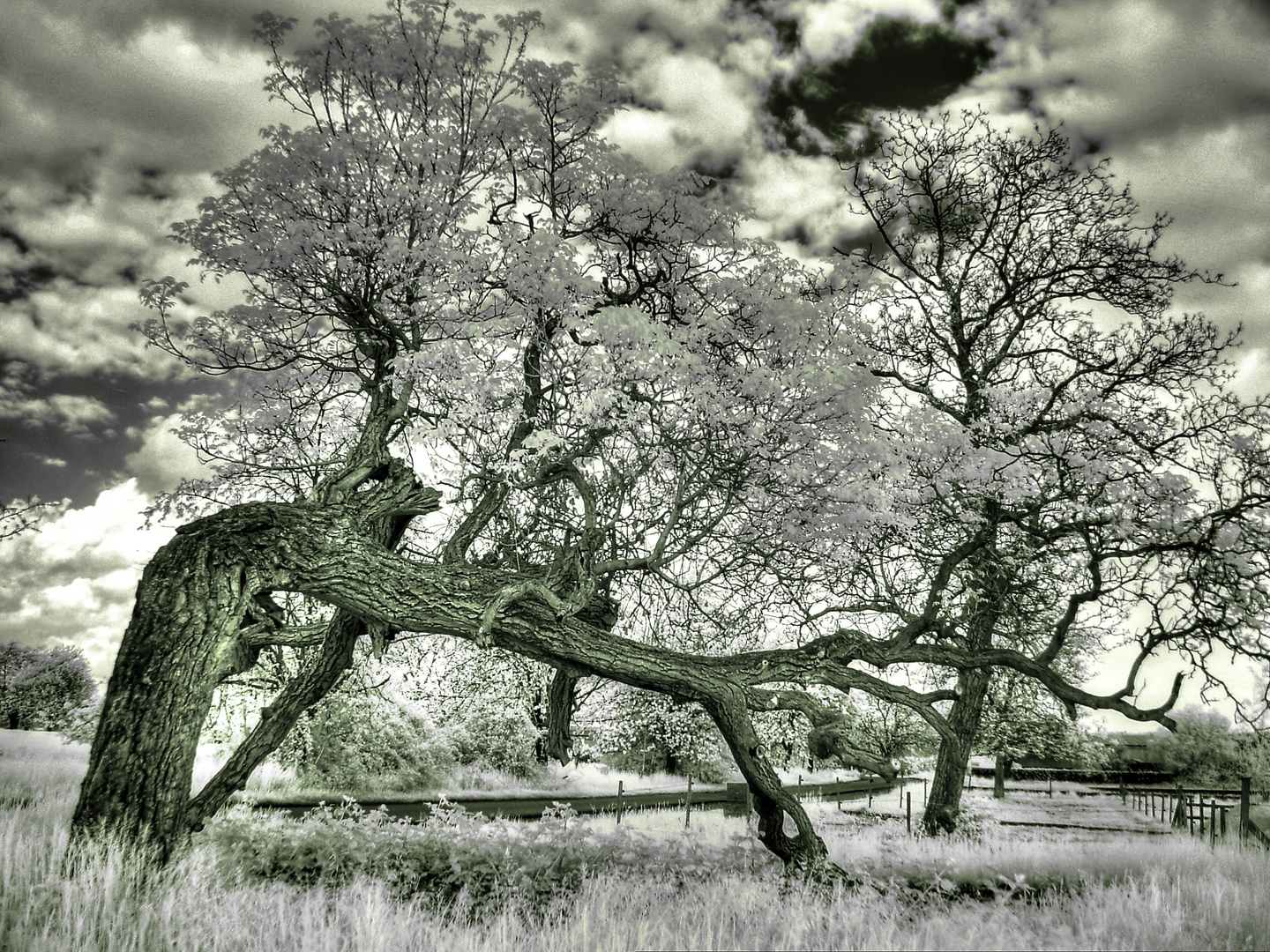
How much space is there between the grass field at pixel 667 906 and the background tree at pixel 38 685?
20668 millimetres

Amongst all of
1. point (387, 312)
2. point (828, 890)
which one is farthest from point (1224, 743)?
point (387, 312)

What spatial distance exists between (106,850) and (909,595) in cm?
1047

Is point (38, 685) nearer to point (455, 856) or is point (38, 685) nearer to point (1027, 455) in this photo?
point (455, 856)

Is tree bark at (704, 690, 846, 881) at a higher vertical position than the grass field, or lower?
higher

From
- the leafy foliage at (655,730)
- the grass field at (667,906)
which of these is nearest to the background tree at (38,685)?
the leafy foliage at (655,730)

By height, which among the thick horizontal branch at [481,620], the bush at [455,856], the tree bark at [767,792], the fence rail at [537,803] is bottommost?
the fence rail at [537,803]

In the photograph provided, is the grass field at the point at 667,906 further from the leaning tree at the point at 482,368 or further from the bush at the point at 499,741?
the bush at the point at 499,741

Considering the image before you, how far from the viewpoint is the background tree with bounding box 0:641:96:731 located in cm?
2686

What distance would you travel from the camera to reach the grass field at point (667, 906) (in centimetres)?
553

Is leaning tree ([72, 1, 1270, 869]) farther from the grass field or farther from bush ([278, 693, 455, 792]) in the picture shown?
bush ([278, 693, 455, 792])

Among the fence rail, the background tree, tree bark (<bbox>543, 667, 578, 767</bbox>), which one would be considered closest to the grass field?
tree bark (<bbox>543, 667, 578, 767</bbox>)

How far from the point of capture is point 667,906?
281 inches

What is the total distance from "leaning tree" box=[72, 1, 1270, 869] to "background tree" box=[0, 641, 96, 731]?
23679 mm

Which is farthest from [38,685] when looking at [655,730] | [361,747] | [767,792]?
[767,792]
